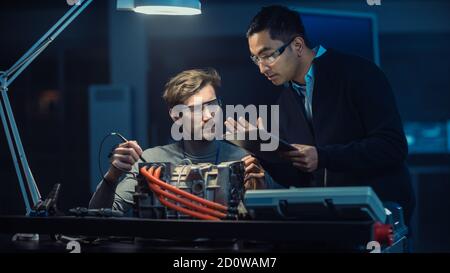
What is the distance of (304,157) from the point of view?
1908 mm

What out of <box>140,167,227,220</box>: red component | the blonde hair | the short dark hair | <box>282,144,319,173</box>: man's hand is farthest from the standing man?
<box>140,167,227,220</box>: red component

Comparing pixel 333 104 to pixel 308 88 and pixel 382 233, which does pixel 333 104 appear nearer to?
pixel 308 88

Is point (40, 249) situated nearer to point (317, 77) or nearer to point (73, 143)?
point (317, 77)

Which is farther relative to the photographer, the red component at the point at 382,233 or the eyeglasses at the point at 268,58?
the eyeglasses at the point at 268,58

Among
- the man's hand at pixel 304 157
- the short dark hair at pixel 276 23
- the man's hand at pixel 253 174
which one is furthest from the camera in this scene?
the short dark hair at pixel 276 23

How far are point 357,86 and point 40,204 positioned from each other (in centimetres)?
96

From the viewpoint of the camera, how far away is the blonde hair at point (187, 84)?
2.62 m

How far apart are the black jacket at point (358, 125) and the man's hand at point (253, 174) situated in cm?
4

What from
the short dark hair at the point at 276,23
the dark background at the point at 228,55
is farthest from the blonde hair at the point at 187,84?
the dark background at the point at 228,55

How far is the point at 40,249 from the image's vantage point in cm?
184

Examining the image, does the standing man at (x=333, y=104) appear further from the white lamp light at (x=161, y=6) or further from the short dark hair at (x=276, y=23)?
the white lamp light at (x=161, y=6)

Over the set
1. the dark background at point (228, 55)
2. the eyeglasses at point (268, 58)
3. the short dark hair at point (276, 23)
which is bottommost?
the dark background at point (228, 55)

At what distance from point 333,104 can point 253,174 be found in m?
0.35

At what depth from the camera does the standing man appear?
85.0 inches
